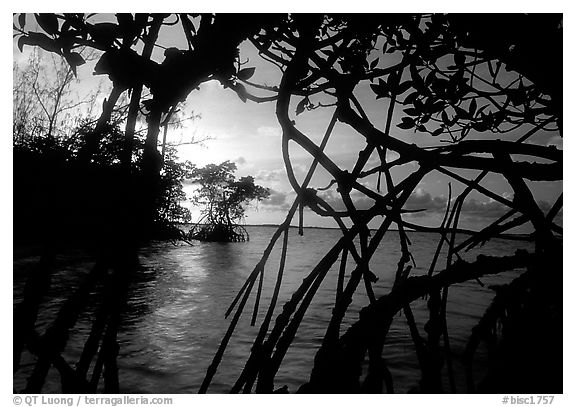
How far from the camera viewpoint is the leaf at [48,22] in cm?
159

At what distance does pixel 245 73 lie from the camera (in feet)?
5.59

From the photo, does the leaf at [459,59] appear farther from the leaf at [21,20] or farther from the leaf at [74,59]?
the leaf at [21,20]

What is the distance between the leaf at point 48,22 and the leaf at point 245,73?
724 millimetres

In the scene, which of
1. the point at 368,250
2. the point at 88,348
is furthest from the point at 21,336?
the point at 368,250

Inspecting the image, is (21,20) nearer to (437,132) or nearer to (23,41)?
(23,41)

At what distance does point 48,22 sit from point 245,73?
78 cm

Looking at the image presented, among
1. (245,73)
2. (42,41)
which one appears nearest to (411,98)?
(245,73)

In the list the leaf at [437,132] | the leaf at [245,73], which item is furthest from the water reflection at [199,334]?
the leaf at [245,73]

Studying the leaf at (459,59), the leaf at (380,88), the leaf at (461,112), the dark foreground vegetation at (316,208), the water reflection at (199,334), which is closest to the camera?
the dark foreground vegetation at (316,208)

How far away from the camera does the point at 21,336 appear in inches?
56.6

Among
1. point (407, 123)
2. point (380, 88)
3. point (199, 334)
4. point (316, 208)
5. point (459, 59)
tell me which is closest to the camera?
point (316, 208)

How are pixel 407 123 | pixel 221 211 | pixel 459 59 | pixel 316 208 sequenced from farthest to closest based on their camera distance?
pixel 221 211 → pixel 407 123 → pixel 459 59 → pixel 316 208
